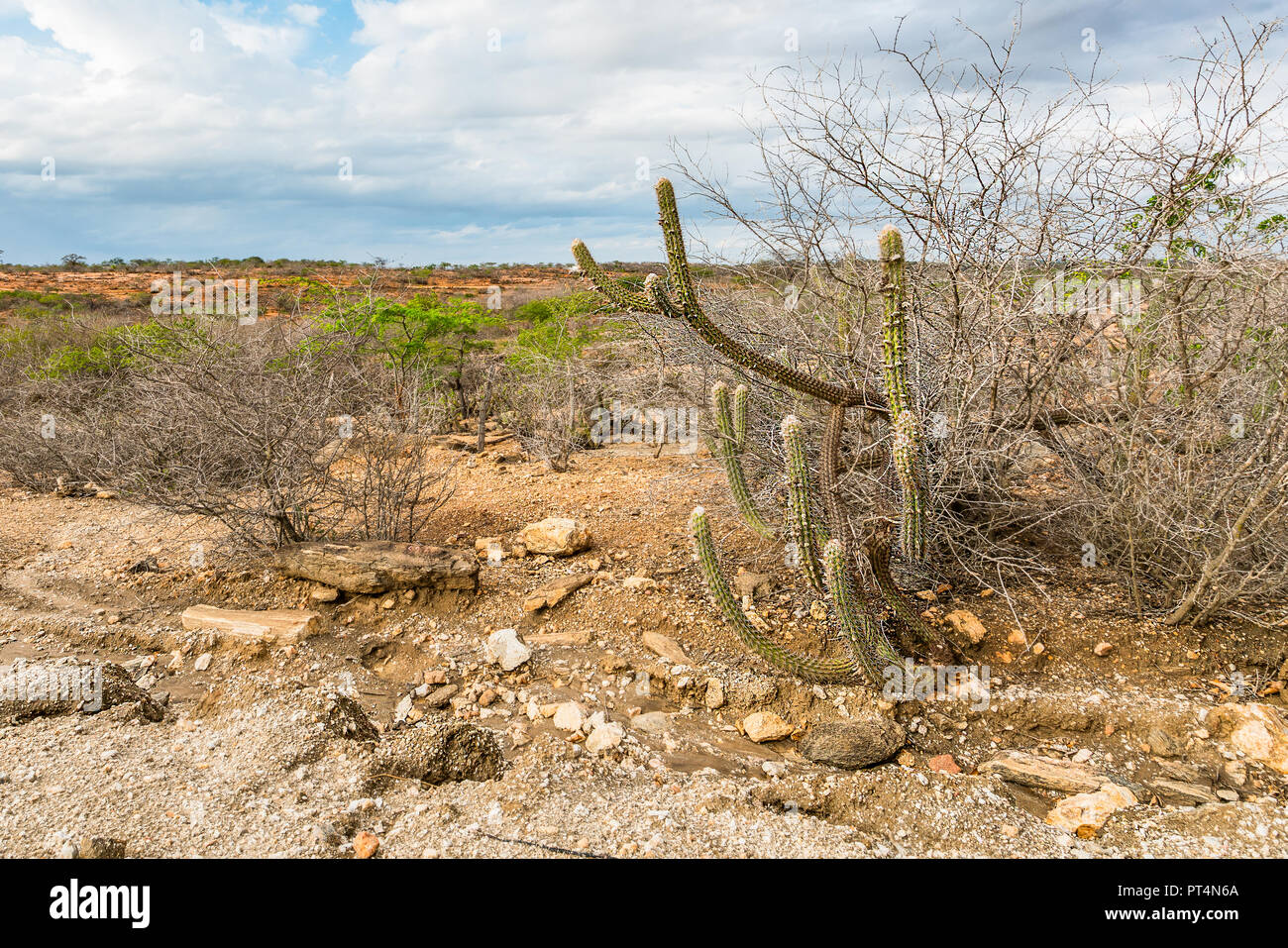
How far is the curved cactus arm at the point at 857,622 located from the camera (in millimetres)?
3221

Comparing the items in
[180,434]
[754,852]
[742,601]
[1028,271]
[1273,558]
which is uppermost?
[1028,271]

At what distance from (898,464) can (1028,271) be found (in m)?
1.75

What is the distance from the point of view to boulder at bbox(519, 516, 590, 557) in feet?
16.4

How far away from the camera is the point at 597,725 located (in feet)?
11.3

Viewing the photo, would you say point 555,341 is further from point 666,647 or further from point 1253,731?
point 1253,731

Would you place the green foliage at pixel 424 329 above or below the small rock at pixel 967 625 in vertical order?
above

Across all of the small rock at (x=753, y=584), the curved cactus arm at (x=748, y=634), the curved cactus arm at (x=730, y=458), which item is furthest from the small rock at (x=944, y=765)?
the small rock at (x=753, y=584)

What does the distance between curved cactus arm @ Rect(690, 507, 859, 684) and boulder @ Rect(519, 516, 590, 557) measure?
160 cm

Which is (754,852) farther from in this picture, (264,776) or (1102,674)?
(1102,674)

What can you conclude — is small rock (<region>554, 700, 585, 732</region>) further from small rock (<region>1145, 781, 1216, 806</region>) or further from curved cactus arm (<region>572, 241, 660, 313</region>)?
small rock (<region>1145, 781, 1216, 806</region>)

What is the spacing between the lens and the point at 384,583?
4.44 metres

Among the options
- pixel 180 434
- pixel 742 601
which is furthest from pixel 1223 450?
pixel 180 434

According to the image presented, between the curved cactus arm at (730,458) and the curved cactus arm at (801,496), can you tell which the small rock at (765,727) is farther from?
the curved cactus arm at (730,458)

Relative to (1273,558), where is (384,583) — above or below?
below
